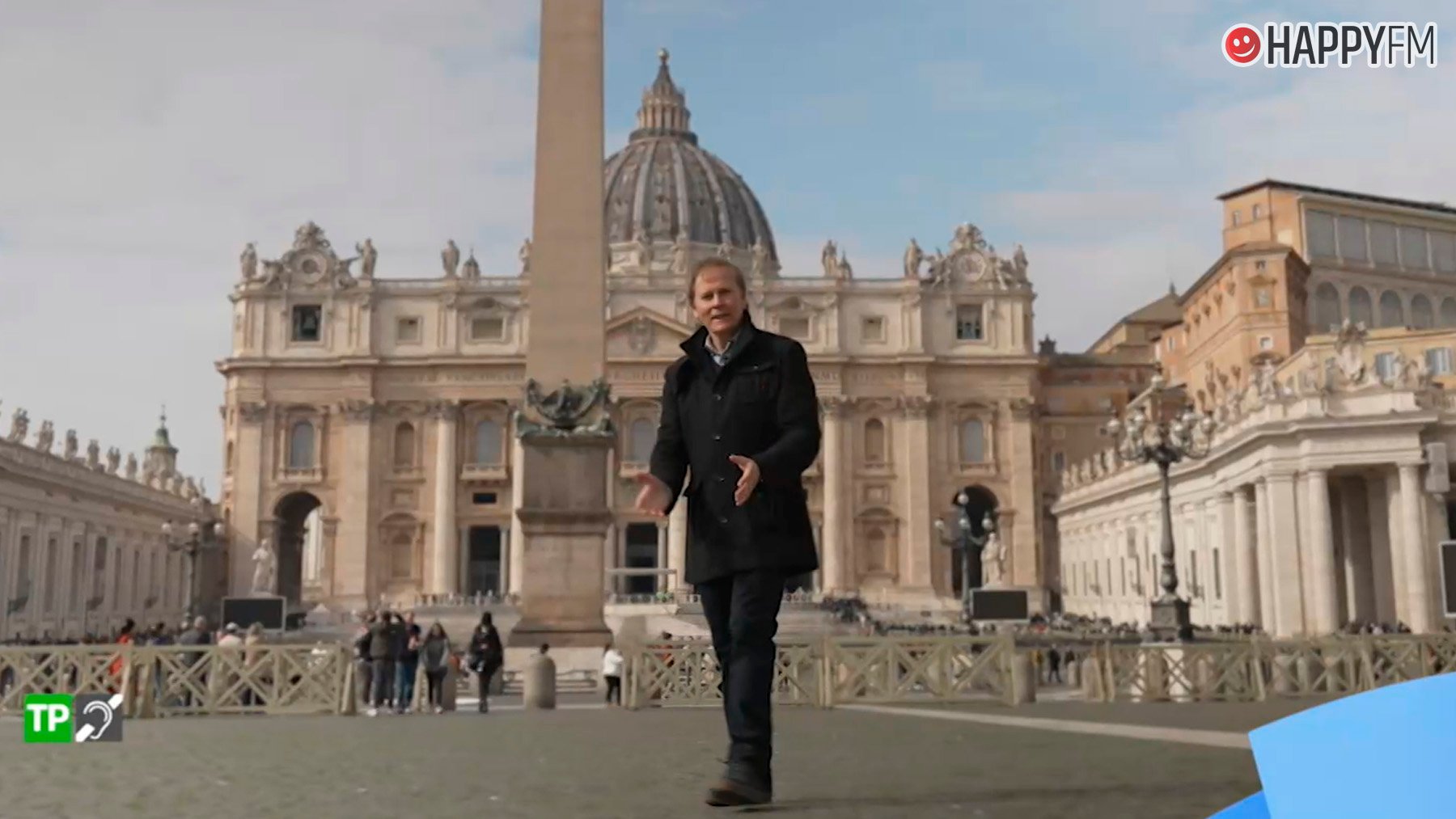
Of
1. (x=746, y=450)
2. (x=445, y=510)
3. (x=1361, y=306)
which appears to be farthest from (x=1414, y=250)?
(x=746, y=450)

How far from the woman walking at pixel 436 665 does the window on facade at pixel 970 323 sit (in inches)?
2351

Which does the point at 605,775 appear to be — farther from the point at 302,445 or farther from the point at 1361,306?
the point at 302,445

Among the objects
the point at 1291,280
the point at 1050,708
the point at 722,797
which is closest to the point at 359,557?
the point at 1291,280

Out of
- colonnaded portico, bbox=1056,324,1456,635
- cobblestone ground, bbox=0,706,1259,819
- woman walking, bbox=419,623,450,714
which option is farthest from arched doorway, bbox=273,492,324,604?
cobblestone ground, bbox=0,706,1259,819

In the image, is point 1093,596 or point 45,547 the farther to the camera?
Result: point 1093,596

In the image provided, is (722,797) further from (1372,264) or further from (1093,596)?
(1372,264)

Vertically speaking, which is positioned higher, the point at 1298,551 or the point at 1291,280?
the point at 1291,280

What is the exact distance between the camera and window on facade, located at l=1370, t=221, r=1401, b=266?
65.0 m

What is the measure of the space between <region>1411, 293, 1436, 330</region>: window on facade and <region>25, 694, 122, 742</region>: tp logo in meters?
65.1

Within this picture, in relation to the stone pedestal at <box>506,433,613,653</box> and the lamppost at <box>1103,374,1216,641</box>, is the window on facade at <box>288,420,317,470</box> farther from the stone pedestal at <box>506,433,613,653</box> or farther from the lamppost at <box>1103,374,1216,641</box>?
the stone pedestal at <box>506,433,613,653</box>

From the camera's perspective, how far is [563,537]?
19578mm

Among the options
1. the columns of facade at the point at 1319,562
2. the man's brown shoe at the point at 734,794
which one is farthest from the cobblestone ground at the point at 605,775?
the columns of facade at the point at 1319,562

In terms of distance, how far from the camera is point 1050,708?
46.0 feet

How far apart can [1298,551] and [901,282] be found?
42074 millimetres
